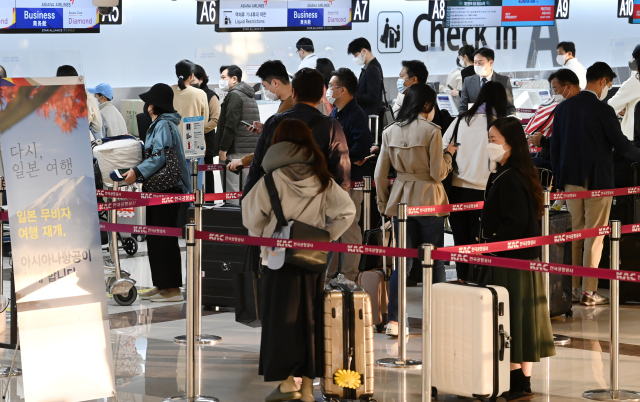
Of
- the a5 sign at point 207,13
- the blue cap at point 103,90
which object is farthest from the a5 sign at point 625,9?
the blue cap at point 103,90

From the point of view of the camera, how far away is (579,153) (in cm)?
696

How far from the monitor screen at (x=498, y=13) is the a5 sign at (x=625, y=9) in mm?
1745

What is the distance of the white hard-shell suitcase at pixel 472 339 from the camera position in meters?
4.40

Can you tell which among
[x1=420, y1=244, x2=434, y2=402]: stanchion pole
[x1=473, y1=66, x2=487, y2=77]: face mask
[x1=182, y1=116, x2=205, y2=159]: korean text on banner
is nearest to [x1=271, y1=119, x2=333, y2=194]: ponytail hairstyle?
[x1=420, y1=244, x2=434, y2=402]: stanchion pole

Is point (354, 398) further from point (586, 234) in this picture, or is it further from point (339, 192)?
point (586, 234)

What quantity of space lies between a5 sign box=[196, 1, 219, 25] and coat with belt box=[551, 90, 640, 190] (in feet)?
19.3

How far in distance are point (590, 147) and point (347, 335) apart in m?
3.32

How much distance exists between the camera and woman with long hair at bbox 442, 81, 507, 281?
20.3 ft

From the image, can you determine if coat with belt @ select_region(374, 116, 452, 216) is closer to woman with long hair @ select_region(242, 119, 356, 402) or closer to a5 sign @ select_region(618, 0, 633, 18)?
woman with long hair @ select_region(242, 119, 356, 402)

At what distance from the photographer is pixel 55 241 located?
436 cm

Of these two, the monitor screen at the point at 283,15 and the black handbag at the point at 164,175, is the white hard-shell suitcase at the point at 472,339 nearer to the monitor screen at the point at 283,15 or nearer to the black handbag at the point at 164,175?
the black handbag at the point at 164,175

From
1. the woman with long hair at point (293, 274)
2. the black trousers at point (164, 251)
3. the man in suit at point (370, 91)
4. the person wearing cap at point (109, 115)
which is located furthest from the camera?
the person wearing cap at point (109, 115)

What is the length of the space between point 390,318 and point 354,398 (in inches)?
61.8

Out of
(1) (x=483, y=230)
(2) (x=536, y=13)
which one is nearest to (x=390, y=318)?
(1) (x=483, y=230)
